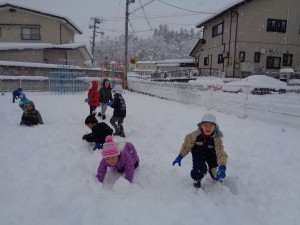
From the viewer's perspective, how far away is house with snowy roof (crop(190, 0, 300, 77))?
20.9m

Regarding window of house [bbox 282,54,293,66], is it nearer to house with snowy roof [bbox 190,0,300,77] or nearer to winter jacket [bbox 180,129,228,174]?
house with snowy roof [bbox 190,0,300,77]

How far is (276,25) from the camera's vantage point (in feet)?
70.7

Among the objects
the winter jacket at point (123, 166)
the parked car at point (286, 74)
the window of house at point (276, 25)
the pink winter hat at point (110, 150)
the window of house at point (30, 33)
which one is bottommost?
the winter jacket at point (123, 166)

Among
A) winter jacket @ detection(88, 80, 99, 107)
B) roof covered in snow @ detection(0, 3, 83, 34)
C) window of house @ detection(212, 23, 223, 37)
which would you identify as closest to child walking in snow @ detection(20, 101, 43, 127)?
winter jacket @ detection(88, 80, 99, 107)

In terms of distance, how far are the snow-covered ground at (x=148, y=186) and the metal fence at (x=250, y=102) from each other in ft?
1.97

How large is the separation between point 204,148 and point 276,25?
2239cm

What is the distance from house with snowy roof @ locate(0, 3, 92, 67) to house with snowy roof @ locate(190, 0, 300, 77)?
1478 centimetres

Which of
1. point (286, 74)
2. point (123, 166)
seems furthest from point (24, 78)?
point (286, 74)

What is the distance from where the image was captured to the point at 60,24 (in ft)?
82.5

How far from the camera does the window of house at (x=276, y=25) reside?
21.4 m

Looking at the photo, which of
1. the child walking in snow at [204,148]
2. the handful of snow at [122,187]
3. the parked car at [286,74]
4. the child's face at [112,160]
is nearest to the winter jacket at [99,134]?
the child's face at [112,160]

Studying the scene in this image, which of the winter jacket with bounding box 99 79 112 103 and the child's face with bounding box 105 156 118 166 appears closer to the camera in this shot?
the child's face with bounding box 105 156 118 166

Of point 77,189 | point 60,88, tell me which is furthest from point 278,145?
point 60,88

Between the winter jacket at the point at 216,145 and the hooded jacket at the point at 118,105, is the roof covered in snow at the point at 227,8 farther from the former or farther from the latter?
the winter jacket at the point at 216,145
